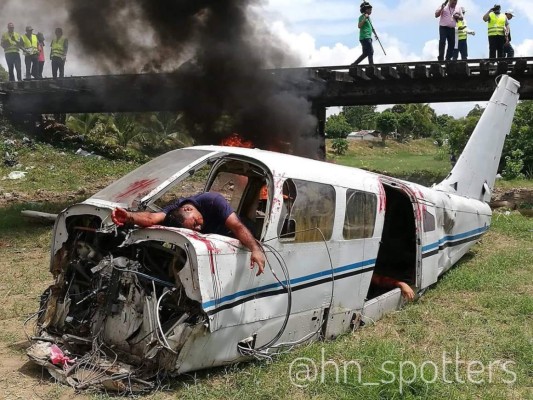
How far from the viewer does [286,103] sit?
15375 mm

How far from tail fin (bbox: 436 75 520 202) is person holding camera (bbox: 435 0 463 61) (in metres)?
5.20

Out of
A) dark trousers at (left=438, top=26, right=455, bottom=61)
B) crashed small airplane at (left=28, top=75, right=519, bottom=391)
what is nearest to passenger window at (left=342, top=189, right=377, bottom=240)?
crashed small airplane at (left=28, top=75, right=519, bottom=391)

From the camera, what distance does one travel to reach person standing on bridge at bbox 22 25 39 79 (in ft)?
64.7

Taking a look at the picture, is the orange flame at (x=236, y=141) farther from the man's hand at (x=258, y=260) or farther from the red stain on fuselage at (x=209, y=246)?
the red stain on fuselage at (x=209, y=246)

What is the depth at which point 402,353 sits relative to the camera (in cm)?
531

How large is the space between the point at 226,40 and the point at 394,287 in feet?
33.1

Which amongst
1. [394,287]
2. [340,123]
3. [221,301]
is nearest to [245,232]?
[221,301]

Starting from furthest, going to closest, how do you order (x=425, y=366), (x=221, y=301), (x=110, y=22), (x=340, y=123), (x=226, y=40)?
1. (x=340, y=123)
2. (x=226, y=40)
3. (x=110, y=22)
4. (x=425, y=366)
5. (x=221, y=301)

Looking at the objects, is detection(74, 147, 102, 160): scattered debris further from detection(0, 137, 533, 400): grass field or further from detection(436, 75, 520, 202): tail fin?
detection(436, 75, 520, 202): tail fin

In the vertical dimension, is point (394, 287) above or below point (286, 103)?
below

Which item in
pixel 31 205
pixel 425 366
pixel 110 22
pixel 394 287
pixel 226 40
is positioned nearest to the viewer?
pixel 425 366

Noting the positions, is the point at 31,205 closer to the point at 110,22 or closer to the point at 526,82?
the point at 110,22

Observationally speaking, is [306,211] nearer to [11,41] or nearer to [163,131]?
[11,41]

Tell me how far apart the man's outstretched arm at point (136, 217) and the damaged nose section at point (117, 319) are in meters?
0.19
